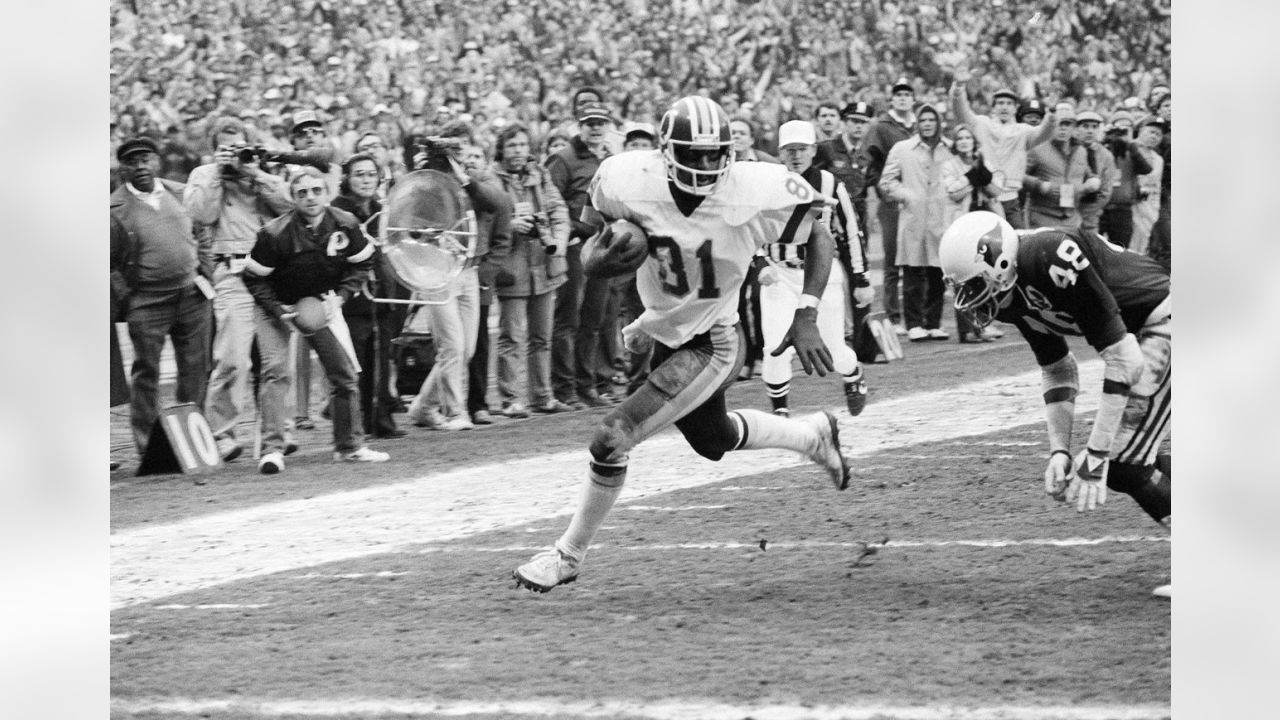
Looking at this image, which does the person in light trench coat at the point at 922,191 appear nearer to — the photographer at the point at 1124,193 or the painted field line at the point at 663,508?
the photographer at the point at 1124,193

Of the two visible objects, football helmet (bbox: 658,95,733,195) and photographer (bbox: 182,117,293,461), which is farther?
photographer (bbox: 182,117,293,461)

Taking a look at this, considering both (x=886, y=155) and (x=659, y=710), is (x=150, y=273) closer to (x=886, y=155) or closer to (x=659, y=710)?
(x=659, y=710)

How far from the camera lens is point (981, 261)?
13.4 feet

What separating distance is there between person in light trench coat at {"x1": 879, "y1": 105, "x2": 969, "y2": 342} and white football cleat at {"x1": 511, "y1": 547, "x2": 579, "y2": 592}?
4305 millimetres

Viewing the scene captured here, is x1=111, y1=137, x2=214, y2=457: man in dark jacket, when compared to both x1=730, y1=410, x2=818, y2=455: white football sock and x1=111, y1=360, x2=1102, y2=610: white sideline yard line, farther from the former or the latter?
x1=730, y1=410, x2=818, y2=455: white football sock

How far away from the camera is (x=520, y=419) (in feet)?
23.1

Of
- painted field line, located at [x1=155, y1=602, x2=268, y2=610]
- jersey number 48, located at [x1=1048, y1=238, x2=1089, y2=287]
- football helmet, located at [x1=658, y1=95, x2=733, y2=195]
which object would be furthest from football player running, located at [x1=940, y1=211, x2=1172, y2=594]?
painted field line, located at [x1=155, y1=602, x2=268, y2=610]

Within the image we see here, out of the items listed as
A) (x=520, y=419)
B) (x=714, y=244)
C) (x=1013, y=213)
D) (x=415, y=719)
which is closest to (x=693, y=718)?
(x=415, y=719)

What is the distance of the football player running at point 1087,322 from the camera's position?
13.3 ft

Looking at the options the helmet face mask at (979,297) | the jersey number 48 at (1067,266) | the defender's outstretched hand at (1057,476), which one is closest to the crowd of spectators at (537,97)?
the helmet face mask at (979,297)

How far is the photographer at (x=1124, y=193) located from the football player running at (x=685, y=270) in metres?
4.44

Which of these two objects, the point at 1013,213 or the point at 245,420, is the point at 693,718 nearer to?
the point at 245,420

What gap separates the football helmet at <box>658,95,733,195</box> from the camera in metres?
4.27
